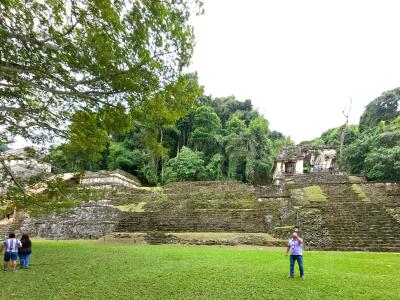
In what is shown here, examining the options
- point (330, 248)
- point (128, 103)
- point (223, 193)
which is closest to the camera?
point (128, 103)

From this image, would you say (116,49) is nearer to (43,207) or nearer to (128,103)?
(128,103)

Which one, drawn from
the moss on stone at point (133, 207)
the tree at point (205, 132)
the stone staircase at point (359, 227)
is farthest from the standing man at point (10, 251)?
the tree at point (205, 132)

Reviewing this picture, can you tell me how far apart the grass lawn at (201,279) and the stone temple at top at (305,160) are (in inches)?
821

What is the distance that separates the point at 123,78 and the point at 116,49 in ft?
1.77

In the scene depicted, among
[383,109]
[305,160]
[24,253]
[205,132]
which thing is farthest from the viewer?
[383,109]

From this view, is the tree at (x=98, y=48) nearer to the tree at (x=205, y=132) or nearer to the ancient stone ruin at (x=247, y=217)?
the ancient stone ruin at (x=247, y=217)

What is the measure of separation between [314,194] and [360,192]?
2.96 m

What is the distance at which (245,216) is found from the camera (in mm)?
17453

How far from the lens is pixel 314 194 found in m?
19.9

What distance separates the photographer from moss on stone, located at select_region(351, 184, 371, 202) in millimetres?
18097

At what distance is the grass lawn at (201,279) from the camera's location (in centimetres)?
554

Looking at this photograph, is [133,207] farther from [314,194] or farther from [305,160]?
[305,160]

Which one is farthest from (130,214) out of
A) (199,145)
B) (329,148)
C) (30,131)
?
(329,148)

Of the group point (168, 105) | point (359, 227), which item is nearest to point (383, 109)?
point (359, 227)
